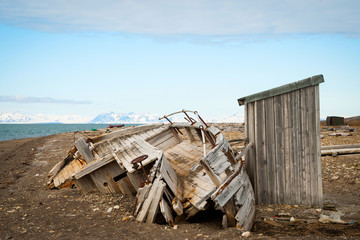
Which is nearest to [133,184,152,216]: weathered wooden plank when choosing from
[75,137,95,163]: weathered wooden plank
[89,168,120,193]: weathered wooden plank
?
[89,168,120,193]: weathered wooden plank

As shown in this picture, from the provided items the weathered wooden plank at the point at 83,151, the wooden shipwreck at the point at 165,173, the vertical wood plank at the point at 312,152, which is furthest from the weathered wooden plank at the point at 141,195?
the vertical wood plank at the point at 312,152

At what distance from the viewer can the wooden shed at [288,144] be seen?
7672 mm

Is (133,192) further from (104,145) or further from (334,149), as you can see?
(334,149)

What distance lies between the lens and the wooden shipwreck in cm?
598

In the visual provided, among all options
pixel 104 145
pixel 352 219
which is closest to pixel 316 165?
pixel 352 219

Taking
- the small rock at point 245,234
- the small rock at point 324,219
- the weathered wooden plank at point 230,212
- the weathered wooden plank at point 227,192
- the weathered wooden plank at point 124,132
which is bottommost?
the small rock at point 324,219

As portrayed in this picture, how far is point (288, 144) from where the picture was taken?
7855 mm

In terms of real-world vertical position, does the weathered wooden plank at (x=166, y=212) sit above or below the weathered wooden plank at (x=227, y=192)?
below

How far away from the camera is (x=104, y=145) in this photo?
915 centimetres

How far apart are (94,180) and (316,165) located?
236 inches

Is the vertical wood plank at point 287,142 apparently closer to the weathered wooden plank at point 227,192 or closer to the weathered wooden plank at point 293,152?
the weathered wooden plank at point 293,152

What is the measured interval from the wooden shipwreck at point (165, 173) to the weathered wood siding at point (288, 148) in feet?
2.19

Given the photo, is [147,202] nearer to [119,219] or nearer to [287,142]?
[119,219]

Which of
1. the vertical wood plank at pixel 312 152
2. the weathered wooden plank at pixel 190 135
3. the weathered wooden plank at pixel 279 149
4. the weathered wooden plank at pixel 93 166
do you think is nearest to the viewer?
the vertical wood plank at pixel 312 152
